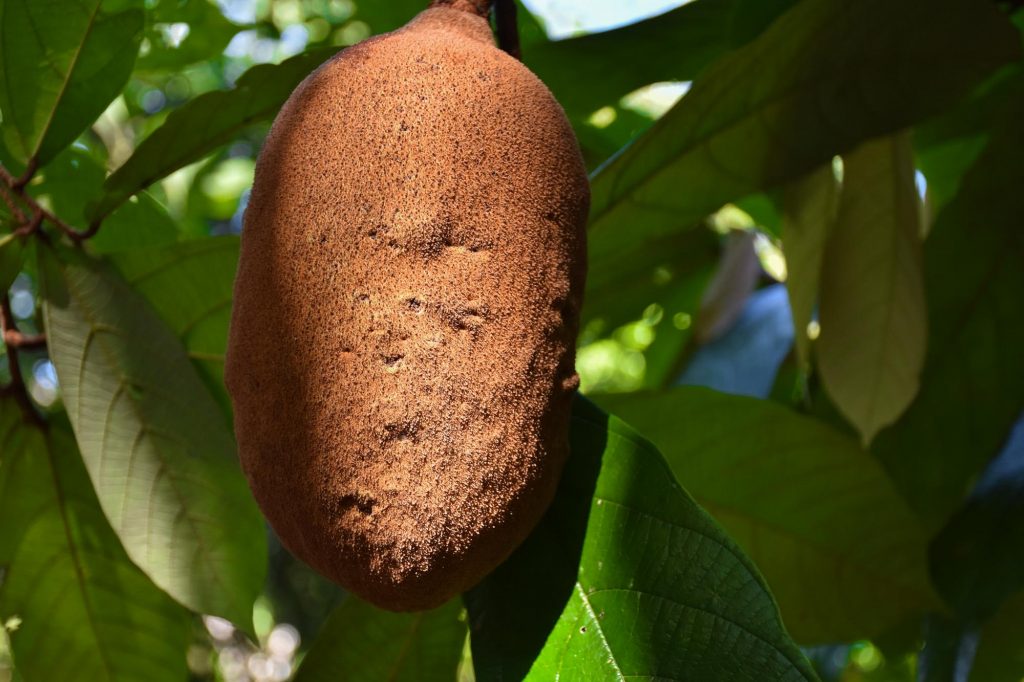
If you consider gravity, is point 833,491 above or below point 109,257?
below

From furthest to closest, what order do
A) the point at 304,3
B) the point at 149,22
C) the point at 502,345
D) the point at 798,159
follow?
the point at 304,3, the point at 149,22, the point at 798,159, the point at 502,345

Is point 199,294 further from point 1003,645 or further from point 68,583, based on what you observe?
point 1003,645

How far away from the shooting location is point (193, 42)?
133cm

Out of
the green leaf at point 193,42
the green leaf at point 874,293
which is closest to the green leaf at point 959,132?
the green leaf at point 874,293

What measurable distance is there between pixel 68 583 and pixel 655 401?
1.86ft

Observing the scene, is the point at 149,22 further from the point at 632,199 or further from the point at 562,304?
the point at 562,304

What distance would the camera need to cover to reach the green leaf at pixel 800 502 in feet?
3.32

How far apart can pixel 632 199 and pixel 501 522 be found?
497mm

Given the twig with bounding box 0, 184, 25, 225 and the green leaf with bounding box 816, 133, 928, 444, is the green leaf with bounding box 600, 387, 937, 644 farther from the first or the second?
the twig with bounding box 0, 184, 25, 225

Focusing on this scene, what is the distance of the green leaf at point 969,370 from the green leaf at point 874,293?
15cm

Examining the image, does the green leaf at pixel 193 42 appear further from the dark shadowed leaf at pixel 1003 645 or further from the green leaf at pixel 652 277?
the dark shadowed leaf at pixel 1003 645

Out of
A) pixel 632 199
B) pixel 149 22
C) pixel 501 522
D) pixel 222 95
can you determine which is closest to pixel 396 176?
pixel 501 522

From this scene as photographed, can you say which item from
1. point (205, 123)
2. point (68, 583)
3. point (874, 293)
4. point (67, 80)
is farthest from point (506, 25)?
point (68, 583)

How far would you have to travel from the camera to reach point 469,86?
618mm
